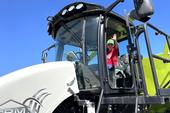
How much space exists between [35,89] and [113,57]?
1.69 metres

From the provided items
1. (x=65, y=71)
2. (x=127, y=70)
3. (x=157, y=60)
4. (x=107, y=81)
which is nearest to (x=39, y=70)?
(x=65, y=71)

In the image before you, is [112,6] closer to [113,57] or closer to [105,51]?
[105,51]

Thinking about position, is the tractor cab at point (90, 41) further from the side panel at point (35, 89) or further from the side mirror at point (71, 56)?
the side panel at point (35, 89)

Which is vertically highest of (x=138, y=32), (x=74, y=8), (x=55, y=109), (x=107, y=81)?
(x=74, y=8)

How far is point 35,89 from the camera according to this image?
631 centimetres

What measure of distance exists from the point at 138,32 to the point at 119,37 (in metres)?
0.79

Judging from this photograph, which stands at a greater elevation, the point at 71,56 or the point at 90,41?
the point at 90,41

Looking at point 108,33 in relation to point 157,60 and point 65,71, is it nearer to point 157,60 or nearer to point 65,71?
point 65,71

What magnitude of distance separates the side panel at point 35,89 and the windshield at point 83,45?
0.44 m

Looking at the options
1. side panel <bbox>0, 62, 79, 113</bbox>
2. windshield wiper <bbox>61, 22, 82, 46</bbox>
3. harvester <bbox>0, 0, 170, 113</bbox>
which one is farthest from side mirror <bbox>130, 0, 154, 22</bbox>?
side panel <bbox>0, 62, 79, 113</bbox>

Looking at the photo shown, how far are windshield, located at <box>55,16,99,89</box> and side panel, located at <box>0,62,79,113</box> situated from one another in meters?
0.44

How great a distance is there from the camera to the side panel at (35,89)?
6.18m

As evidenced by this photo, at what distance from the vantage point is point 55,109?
657cm

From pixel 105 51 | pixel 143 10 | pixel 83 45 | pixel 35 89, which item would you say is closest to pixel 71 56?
pixel 83 45
